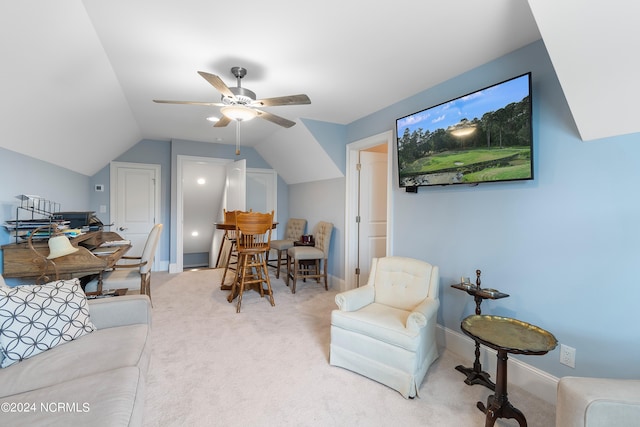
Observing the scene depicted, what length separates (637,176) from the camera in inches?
61.1

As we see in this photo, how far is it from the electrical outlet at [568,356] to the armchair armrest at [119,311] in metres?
2.77

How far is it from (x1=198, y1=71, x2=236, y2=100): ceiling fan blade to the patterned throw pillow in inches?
61.8

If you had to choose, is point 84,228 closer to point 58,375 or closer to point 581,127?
point 58,375

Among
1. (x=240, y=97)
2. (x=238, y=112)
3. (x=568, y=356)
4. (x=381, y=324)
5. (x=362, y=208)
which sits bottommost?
(x=568, y=356)

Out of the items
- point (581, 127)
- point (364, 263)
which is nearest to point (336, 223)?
point (364, 263)

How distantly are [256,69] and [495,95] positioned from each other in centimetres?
192

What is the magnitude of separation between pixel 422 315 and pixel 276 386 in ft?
3.71

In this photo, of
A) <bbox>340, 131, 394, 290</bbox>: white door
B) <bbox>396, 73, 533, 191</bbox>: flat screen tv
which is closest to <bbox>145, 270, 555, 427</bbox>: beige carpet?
<bbox>340, 131, 394, 290</bbox>: white door

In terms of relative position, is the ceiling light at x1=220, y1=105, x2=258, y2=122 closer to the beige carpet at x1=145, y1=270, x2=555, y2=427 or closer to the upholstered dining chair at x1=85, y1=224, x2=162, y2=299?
the upholstered dining chair at x1=85, y1=224, x2=162, y2=299

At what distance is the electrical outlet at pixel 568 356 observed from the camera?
1.79 metres

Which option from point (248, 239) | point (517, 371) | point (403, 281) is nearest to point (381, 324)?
point (403, 281)

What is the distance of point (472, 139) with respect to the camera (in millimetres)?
2221

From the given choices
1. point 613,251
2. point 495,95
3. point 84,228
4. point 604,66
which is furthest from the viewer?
point 84,228

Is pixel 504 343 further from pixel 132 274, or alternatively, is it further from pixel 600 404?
pixel 132 274
